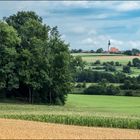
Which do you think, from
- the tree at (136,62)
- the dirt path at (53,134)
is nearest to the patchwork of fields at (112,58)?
the tree at (136,62)

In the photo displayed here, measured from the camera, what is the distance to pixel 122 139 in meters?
32.2

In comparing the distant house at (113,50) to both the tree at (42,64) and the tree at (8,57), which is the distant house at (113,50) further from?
the tree at (8,57)

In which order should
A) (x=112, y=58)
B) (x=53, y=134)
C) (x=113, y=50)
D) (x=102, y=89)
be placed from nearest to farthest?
1. (x=53, y=134)
2. (x=102, y=89)
3. (x=112, y=58)
4. (x=113, y=50)

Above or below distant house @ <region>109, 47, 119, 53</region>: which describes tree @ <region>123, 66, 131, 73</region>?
below

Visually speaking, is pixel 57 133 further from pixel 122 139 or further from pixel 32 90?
pixel 32 90

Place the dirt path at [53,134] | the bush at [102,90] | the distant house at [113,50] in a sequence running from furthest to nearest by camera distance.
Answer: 1. the distant house at [113,50]
2. the bush at [102,90]
3. the dirt path at [53,134]

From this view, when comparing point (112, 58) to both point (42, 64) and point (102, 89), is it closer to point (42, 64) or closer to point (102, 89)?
point (102, 89)

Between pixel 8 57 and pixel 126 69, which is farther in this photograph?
pixel 126 69

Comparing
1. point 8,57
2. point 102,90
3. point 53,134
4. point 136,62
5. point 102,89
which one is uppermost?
point 8,57

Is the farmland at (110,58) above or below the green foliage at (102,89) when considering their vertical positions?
above

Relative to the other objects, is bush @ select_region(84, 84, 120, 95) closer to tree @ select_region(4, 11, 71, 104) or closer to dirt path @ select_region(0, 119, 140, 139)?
tree @ select_region(4, 11, 71, 104)

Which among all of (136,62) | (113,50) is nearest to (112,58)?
(136,62)

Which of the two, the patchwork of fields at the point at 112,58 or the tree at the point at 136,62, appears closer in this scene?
the tree at the point at 136,62

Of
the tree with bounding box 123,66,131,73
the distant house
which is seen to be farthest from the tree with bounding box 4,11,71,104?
the distant house
